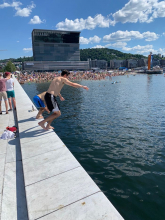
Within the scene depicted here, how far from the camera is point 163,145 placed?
743cm

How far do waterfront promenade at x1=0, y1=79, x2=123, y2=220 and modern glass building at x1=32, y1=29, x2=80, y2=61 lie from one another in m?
130

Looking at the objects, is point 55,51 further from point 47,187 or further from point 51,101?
point 47,187

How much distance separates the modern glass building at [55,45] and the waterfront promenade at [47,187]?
13001 cm

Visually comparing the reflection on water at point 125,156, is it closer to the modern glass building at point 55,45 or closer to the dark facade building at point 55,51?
the dark facade building at point 55,51

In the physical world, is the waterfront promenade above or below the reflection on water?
above

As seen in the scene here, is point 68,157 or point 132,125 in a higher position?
point 68,157

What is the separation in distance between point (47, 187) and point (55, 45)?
5393 inches

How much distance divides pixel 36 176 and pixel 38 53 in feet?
A: 434

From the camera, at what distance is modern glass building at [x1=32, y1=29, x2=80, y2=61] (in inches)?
4779

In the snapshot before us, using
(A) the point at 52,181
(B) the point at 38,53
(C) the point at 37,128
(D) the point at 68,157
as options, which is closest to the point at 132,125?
(C) the point at 37,128

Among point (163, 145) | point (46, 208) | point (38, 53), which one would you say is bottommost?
point (163, 145)

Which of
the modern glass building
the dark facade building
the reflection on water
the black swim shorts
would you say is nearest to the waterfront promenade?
the black swim shorts

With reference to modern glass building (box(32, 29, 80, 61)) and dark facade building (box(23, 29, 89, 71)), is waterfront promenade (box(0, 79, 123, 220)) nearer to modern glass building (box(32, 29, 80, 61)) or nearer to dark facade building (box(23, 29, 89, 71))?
dark facade building (box(23, 29, 89, 71))

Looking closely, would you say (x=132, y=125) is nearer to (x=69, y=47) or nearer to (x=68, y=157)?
(x=68, y=157)
